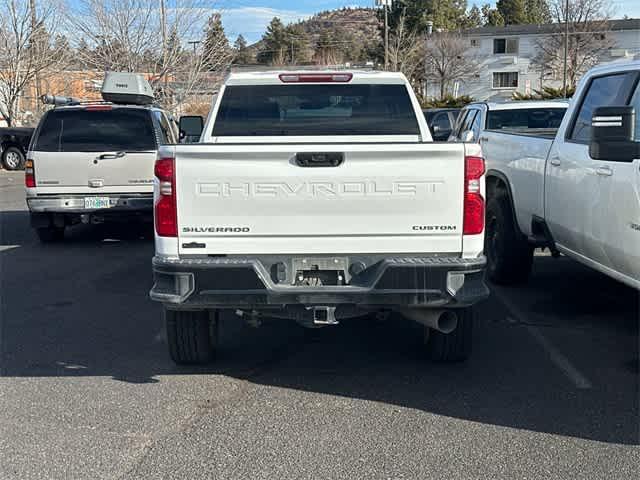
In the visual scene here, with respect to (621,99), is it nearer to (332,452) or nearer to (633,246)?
(633,246)

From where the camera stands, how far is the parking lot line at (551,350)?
543 centimetres

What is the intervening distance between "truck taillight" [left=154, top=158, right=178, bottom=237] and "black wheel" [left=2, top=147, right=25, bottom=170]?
2186 cm

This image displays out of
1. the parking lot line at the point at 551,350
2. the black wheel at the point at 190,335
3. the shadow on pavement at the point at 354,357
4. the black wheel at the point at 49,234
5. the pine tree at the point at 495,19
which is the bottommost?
the parking lot line at the point at 551,350

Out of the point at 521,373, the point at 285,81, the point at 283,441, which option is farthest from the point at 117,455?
the point at 285,81

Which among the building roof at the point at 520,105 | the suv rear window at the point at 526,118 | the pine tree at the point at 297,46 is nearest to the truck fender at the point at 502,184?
the suv rear window at the point at 526,118

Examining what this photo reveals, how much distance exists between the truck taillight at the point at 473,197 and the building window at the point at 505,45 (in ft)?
201

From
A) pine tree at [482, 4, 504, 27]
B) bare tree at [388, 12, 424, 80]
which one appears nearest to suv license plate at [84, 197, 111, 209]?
bare tree at [388, 12, 424, 80]

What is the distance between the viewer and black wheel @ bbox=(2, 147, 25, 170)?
24770mm

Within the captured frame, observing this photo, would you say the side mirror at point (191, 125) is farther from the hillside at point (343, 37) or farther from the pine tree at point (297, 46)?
the pine tree at point (297, 46)

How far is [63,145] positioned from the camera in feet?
34.9

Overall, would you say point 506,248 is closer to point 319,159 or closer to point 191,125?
point 191,125

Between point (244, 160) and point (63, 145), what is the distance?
6688mm

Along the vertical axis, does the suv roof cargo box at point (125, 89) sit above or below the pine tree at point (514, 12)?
below

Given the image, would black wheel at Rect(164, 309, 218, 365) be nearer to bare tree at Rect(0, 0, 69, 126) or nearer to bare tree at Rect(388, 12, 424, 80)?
bare tree at Rect(0, 0, 69, 126)
